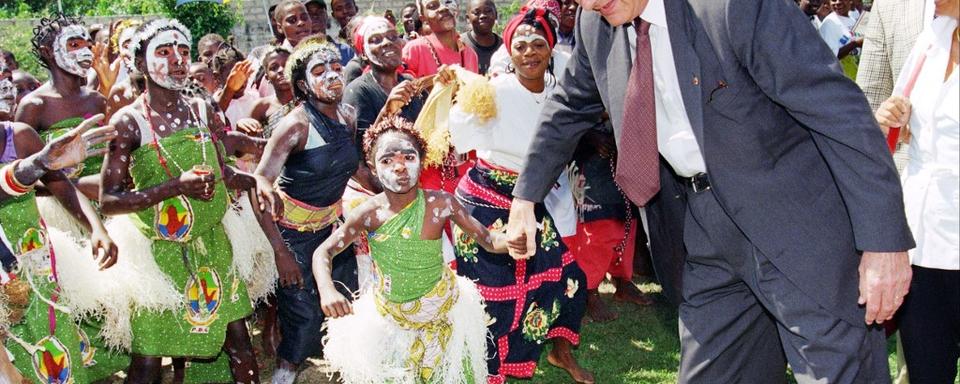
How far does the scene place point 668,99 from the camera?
113 inches

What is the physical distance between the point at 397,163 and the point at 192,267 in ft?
4.01

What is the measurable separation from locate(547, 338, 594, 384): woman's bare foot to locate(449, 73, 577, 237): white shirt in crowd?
1034 millimetres

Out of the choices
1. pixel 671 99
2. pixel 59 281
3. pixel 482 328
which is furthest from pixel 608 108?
pixel 59 281

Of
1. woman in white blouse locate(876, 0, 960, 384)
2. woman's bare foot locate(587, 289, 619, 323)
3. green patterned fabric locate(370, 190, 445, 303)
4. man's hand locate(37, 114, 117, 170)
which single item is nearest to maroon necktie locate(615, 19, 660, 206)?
woman in white blouse locate(876, 0, 960, 384)

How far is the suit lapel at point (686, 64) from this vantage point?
2.74 metres

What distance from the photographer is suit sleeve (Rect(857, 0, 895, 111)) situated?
4.05 m

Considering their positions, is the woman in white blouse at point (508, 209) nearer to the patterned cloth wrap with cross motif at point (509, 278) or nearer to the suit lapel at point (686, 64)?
the patterned cloth wrap with cross motif at point (509, 278)

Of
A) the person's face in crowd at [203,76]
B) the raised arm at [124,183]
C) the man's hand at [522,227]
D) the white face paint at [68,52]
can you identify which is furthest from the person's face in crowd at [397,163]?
the person's face in crowd at [203,76]

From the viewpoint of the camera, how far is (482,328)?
4246 millimetres

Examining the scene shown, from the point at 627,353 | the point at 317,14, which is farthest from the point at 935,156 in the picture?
the point at 317,14

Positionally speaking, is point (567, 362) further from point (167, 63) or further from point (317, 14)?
point (317, 14)

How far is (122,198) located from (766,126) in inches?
110

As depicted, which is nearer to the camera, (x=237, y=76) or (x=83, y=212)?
(x=83, y=212)

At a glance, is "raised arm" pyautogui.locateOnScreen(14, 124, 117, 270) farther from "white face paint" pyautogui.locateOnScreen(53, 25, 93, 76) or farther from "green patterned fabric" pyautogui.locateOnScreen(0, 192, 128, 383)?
"white face paint" pyautogui.locateOnScreen(53, 25, 93, 76)
